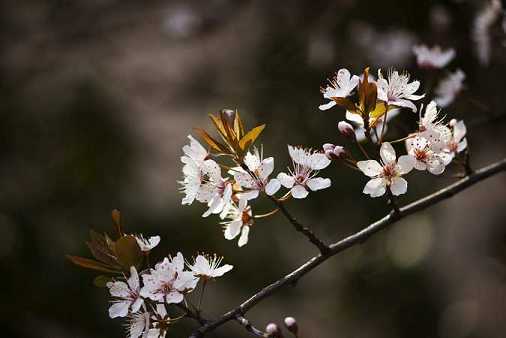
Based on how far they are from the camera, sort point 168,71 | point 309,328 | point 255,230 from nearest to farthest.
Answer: point 255,230
point 309,328
point 168,71

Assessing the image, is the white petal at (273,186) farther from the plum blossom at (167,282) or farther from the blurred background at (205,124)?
the blurred background at (205,124)

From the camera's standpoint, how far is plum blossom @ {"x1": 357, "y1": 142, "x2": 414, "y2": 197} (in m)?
0.87

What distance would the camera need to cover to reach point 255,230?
8.26ft

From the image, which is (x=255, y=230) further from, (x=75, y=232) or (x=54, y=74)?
(x=54, y=74)

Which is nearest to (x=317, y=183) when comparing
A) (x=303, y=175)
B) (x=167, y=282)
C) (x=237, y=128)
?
(x=303, y=175)

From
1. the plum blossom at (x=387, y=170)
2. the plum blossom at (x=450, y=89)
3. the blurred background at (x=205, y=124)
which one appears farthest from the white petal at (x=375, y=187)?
the blurred background at (x=205, y=124)

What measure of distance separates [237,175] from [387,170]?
0.64ft

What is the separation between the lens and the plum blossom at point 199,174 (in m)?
0.87

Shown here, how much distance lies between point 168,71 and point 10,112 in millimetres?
991

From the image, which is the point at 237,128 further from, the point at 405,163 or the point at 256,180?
the point at 405,163

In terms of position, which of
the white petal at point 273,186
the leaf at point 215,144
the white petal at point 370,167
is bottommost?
the white petal at point 370,167

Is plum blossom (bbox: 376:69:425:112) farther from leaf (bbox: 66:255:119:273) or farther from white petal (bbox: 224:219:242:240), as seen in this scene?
leaf (bbox: 66:255:119:273)

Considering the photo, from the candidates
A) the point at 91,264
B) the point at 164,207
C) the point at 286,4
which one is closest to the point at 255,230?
the point at 164,207

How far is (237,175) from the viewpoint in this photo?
0.85 m
